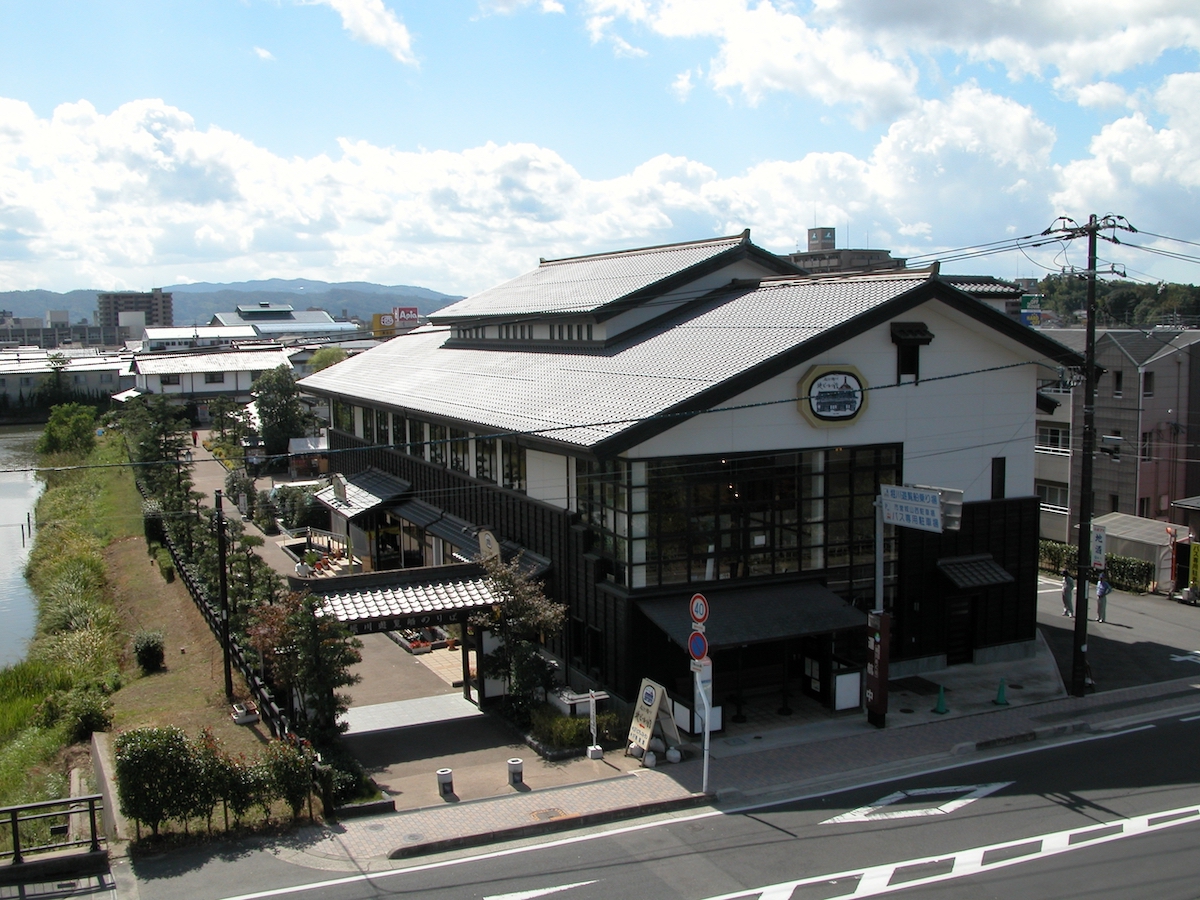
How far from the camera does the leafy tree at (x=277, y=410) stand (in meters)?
62.4

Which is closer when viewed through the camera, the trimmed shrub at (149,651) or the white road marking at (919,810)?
the white road marking at (919,810)

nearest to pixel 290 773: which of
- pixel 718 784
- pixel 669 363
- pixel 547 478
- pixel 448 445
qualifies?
pixel 718 784

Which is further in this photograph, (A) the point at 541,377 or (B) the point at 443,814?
(A) the point at 541,377

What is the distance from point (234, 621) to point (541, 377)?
9995 millimetres

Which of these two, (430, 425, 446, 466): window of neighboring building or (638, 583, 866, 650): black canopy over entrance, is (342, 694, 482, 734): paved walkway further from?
(430, 425, 446, 466): window of neighboring building

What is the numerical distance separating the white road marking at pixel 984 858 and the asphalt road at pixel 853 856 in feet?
0.09

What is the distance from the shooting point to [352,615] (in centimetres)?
1988

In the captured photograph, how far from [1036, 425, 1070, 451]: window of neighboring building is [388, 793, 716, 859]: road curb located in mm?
28670

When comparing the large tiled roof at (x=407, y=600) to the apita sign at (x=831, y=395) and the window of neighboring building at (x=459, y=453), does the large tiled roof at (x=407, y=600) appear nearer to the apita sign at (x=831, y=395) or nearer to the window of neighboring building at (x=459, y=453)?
the window of neighboring building at (x=459, y=453)

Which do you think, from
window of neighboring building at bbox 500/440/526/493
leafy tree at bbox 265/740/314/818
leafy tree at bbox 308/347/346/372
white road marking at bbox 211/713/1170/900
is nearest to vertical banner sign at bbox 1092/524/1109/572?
white road marking at bbox 211/713/1170/900

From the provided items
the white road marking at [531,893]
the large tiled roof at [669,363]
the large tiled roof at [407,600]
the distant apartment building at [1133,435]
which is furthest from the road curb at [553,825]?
the distant apartment building at [1133,435]

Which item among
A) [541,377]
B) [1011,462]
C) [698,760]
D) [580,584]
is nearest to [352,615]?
[580,584]

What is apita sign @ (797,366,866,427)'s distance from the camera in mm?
20781

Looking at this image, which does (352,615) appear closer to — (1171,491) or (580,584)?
(580,584)
